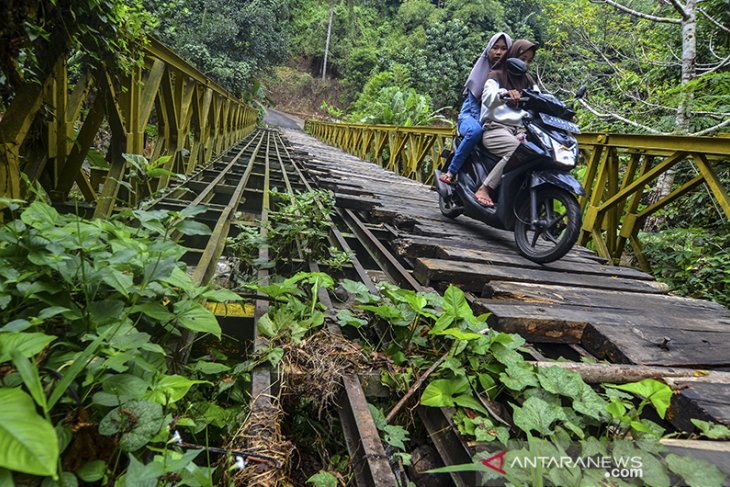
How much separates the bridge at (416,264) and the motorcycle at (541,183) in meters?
0.22

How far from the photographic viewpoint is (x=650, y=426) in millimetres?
1161

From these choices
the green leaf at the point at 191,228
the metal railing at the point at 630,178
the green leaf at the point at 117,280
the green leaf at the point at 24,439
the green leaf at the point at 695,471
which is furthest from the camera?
the metal railing at the point at 630,178

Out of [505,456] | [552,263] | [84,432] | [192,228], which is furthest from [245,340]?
[552,263]

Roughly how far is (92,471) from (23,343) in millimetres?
282

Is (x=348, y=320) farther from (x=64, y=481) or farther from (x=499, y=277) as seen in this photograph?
(x=499, y=277)

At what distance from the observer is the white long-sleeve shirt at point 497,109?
3105 millimetres

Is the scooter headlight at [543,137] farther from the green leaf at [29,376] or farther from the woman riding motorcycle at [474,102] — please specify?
the green leaf at [29,376]

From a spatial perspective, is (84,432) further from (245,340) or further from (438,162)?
(438,162)

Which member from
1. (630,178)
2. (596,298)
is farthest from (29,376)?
(630,178)

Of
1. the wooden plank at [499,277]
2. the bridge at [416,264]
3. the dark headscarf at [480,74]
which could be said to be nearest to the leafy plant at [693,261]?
the bridge at [416,264]

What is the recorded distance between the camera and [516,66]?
2.99 metres

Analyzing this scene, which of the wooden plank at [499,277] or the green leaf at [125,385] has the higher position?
the wooden plank at [499,277]

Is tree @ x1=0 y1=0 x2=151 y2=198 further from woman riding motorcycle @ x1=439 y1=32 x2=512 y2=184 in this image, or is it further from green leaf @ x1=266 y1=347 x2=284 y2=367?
woman riding motorcycle @ x1=439 y1=32 x2=512 y2=184

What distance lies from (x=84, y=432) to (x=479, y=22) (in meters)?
32.5
